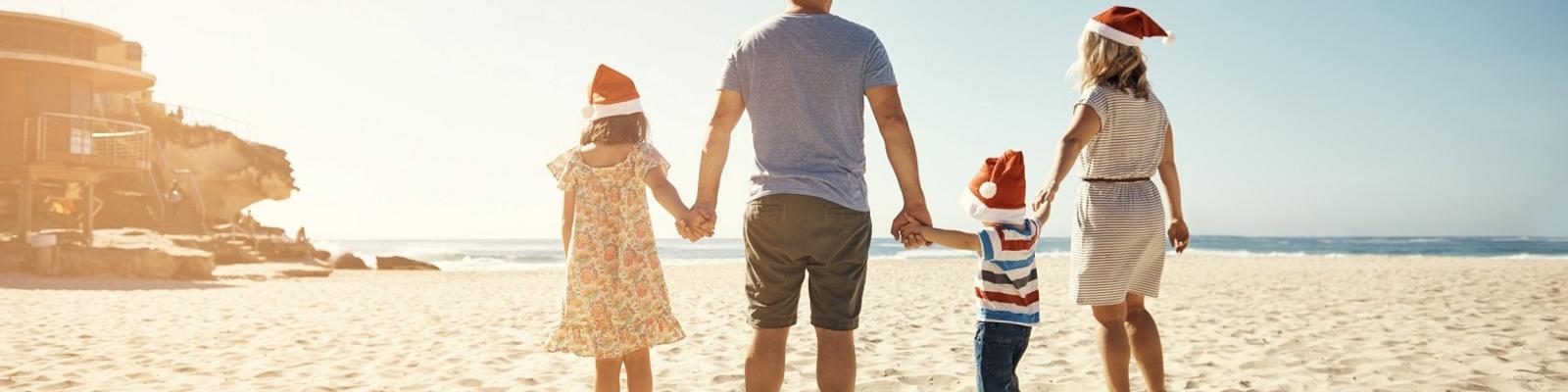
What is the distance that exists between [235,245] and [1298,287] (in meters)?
25.2

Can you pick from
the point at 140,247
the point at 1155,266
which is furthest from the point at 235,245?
the point at 1155,266

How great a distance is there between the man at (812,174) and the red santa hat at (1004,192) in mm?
233

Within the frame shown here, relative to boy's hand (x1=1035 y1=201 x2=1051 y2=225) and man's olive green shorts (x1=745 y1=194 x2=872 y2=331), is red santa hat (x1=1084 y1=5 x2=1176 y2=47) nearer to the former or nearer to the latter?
boy's hand (x1=1035 y1=201 x2=1051 y2=225)

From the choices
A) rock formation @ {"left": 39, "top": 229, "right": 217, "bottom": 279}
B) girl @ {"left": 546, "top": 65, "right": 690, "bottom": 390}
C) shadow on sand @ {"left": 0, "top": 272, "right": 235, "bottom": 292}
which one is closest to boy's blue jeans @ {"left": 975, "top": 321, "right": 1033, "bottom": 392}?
girl @ {"left": 546, "top": 65, "right": 690, "bottom": 390}

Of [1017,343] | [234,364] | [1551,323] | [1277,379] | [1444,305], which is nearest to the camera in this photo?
[1017,343]

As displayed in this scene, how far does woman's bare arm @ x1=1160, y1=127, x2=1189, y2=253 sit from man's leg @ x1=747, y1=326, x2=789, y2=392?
161 cm

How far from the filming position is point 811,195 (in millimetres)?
2834

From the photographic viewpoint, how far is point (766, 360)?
300 centimetres

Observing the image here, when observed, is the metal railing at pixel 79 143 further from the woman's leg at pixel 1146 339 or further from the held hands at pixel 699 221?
the woman's leg at pixel 1146 339

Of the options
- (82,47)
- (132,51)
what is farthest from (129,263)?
(132,51)

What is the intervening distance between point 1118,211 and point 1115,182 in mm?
125

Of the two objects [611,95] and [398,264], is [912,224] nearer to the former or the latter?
[611,95]

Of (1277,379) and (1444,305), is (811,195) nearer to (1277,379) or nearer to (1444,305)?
(1277,379)

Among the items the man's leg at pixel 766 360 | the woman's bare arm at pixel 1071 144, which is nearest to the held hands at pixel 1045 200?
the woman's bare arm at pixel 1071 144
